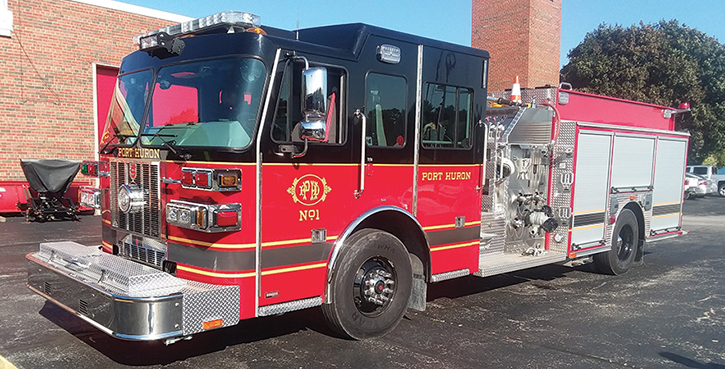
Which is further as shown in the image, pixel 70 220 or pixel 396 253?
pixel 70 220

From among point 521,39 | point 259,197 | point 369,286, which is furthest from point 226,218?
point 521,39

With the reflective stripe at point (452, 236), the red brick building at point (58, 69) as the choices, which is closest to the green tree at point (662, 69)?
the red brick building at point (58, 69)

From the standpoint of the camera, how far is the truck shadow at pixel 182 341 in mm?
4434

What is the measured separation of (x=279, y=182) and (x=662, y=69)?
24.4 metres

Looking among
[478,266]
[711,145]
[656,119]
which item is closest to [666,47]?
[711,145]

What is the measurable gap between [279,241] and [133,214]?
131 cm

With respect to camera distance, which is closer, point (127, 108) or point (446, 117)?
point (127, 108)

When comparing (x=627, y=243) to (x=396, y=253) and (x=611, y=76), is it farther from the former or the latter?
(x=611, y=76)

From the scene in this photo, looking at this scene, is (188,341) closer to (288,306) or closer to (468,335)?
(288,306)

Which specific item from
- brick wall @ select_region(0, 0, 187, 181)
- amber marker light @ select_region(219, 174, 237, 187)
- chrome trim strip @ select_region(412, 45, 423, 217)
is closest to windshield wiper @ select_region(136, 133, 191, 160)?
amber marker light @ select_region(219, 174, 237, 187)

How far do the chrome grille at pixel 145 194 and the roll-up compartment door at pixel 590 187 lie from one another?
500 cm

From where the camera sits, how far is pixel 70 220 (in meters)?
12.2

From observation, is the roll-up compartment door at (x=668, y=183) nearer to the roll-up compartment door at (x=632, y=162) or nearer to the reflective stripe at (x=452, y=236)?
the roll-up compartment door at (x=632, y=162)

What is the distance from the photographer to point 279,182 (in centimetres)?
418
